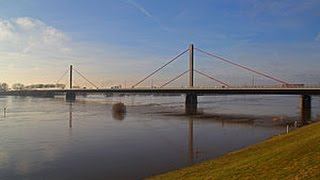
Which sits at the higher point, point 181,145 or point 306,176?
point 306,176

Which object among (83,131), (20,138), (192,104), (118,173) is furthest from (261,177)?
(192,104)

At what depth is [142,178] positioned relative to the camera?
727 inches

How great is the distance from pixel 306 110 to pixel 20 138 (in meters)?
59.6

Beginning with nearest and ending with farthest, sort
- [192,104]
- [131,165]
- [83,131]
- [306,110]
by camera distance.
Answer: [131,165]
[83,131]
[306,110]
[192,104]

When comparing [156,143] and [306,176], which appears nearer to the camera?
[306,176]

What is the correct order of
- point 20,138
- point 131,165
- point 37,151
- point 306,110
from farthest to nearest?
point 306,110
point 20,138
point 37,151
point 131,165

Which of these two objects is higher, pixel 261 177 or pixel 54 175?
pixel 261 177

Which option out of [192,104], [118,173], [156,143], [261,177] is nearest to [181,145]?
[156,143]

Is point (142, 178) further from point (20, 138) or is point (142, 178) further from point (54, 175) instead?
point (20, 138)

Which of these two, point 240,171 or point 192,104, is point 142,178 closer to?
point 240,171

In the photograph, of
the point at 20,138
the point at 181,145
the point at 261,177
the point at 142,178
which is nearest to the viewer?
the point at 261,177

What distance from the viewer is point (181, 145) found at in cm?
2962

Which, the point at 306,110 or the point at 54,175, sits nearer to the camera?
the point at 54,175

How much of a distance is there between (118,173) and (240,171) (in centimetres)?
849
